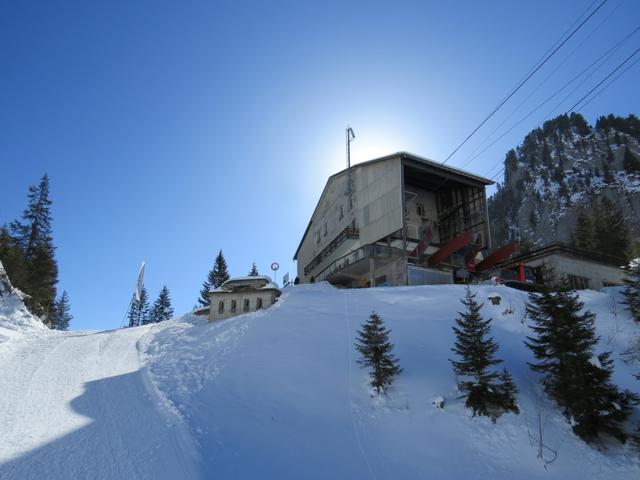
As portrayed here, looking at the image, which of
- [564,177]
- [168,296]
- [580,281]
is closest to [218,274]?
[168,296]

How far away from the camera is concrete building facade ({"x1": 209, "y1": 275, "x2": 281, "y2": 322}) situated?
72.0 ft

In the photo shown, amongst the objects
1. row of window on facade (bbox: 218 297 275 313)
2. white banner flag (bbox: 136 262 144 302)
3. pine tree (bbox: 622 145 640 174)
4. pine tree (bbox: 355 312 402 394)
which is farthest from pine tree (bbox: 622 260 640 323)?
pine tree (bbox: 622 145 640 174)

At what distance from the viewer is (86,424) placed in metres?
8.95

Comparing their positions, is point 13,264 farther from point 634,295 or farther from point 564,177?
point 564,177

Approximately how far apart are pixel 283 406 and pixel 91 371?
8154mm

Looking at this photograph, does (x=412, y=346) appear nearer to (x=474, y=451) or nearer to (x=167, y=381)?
(x=474, y=451)

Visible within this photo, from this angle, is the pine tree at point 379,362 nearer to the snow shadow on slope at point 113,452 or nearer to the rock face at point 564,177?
the snow shadow on slope at point 113,452

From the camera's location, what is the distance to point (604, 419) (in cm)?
752

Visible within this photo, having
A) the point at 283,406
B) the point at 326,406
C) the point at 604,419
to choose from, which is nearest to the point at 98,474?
the point at 283,406

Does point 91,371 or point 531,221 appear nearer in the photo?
point 91,371

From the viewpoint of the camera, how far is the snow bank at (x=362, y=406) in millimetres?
7223

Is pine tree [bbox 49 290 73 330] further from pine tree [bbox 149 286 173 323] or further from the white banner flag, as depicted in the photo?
the white banner flag

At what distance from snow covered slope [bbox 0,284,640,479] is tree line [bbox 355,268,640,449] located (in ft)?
1.01

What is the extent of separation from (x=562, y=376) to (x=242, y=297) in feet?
55.6
